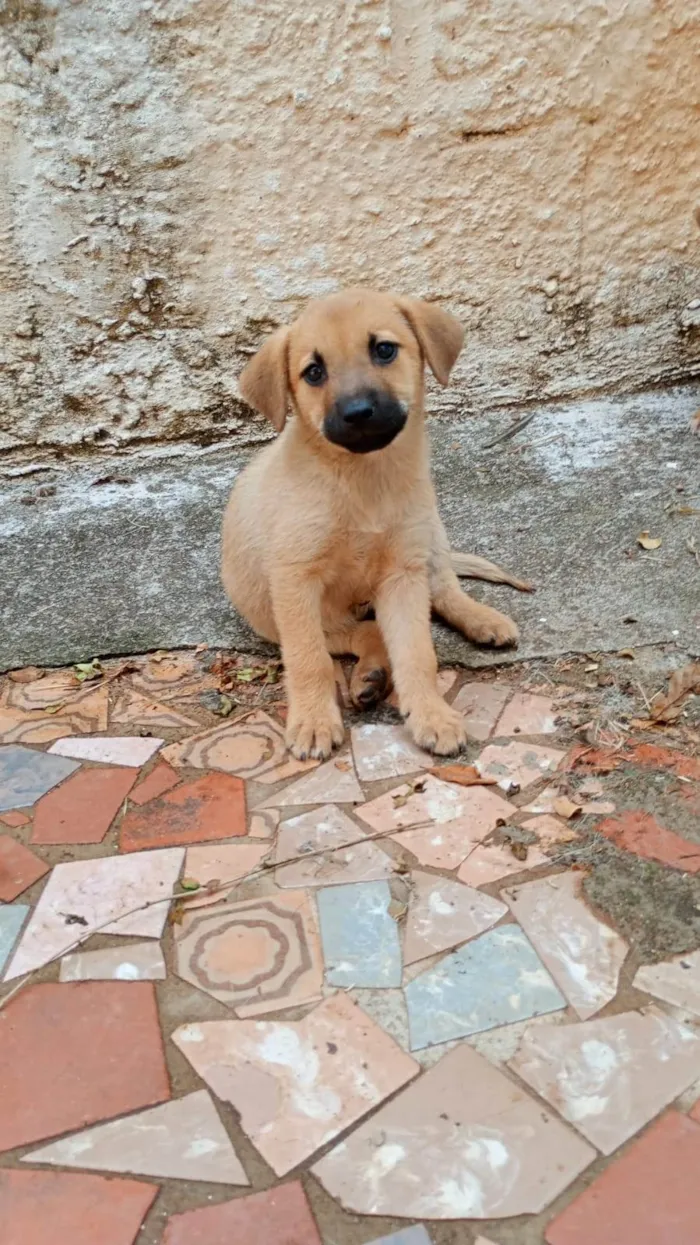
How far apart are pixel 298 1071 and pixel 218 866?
2.34ft

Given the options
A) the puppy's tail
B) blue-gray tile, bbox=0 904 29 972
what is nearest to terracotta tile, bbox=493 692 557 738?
the puppy's tail

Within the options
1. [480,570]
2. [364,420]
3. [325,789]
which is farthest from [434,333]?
[325,789]

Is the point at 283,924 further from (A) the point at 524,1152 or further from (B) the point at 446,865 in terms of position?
(A) the point at 524,1152

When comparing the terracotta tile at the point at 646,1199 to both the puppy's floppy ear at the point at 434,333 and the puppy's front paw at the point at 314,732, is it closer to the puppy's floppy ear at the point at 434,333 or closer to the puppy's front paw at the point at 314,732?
the puppy's front paw at the point at 314,732

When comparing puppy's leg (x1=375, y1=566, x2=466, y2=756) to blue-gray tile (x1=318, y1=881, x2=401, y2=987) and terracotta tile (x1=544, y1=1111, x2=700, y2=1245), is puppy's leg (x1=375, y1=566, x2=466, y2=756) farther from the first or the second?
terracotta tile (x1=544, y1=1111, x2=700, y2=1245)

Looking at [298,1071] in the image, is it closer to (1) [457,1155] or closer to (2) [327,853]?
(1) [457,1155]

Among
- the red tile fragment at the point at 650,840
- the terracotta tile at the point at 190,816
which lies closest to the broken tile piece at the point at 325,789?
the terracotta tile at the point at 190,816

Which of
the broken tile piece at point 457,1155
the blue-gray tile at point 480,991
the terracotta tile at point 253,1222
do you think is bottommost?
the blue-gray tile at point 480,991

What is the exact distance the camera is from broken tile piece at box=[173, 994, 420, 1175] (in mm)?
1936

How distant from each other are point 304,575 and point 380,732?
0.58 meters

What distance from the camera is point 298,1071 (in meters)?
2.05

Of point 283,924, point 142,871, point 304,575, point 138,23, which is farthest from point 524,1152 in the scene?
point 138,23

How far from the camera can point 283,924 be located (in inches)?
96.0

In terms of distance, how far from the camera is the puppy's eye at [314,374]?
3.14 meters
